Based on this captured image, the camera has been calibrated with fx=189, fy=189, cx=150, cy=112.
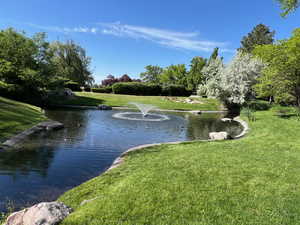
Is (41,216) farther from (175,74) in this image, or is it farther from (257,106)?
(175,74)

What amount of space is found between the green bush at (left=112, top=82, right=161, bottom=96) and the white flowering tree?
18.3 m

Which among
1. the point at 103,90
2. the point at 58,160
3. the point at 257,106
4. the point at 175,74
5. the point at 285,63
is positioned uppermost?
the point at 175,74

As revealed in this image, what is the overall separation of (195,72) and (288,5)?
4213 centimetres

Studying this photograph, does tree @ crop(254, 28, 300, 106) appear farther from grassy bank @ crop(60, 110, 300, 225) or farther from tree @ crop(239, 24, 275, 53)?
tree @ crop(239, 24, 275, 53)

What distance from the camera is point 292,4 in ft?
21.0

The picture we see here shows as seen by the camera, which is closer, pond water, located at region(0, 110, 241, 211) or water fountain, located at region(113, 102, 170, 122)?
pond water, located at region(0, 110, 241, 211)

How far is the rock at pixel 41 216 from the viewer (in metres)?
2.92

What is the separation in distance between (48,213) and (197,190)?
2.78 metres

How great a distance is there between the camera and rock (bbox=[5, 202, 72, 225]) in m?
2.92

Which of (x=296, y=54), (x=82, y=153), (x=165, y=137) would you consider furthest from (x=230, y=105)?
(x=82, y=153)

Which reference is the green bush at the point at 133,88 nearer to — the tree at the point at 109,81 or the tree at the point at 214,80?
the tree at the point at 214,80

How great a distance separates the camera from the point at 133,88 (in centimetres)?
4041

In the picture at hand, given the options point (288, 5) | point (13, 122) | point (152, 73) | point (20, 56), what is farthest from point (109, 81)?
point (288, 5)

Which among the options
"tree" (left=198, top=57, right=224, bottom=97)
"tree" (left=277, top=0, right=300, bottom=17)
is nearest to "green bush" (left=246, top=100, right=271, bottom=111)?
"tree" (left=198, top=57, right=224, bottom=97)
